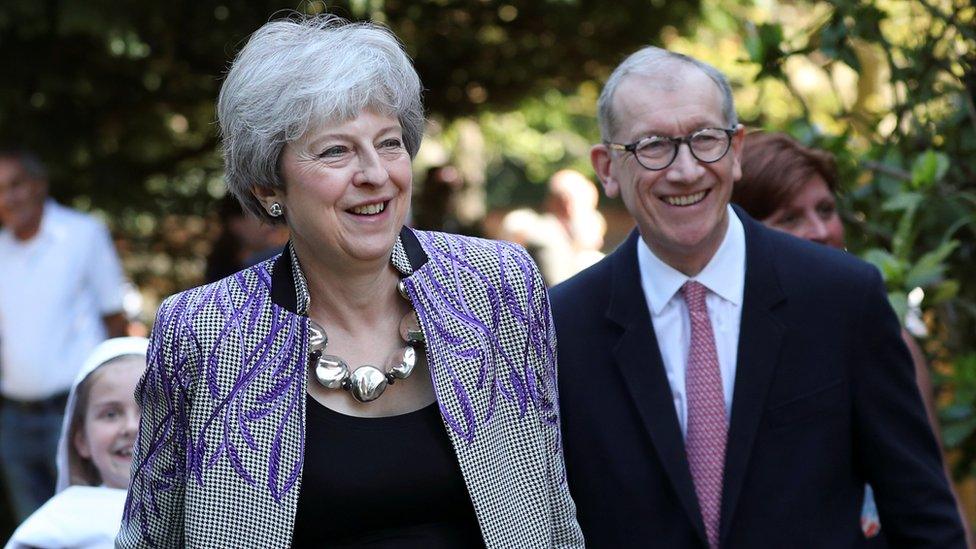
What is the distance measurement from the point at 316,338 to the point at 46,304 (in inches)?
194

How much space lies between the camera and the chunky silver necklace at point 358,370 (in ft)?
9.56

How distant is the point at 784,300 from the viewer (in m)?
3.34

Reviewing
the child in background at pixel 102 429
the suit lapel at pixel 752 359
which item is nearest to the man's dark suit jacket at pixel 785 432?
the suit lapel at pixel 752 359

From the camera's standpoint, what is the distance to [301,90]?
285 cm

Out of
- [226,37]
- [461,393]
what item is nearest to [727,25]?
[226,37]

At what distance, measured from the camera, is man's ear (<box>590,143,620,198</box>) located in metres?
3.62

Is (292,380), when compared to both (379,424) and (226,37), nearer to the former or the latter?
(379,424)

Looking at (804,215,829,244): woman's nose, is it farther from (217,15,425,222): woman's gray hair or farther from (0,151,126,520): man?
(0,151,126,520): man

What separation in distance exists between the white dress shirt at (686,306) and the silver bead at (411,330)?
668mm

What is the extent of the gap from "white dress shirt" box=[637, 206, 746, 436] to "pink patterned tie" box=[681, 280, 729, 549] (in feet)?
0.07

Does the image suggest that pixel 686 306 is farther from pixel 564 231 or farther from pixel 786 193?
pixel 564 231

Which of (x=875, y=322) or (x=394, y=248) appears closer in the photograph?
(x=394, y=248)

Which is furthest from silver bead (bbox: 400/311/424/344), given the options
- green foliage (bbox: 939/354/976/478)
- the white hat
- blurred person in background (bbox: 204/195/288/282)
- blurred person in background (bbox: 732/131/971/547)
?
blurred person in background (bbox: 204/195/288/282)

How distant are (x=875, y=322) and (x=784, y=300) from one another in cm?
21
